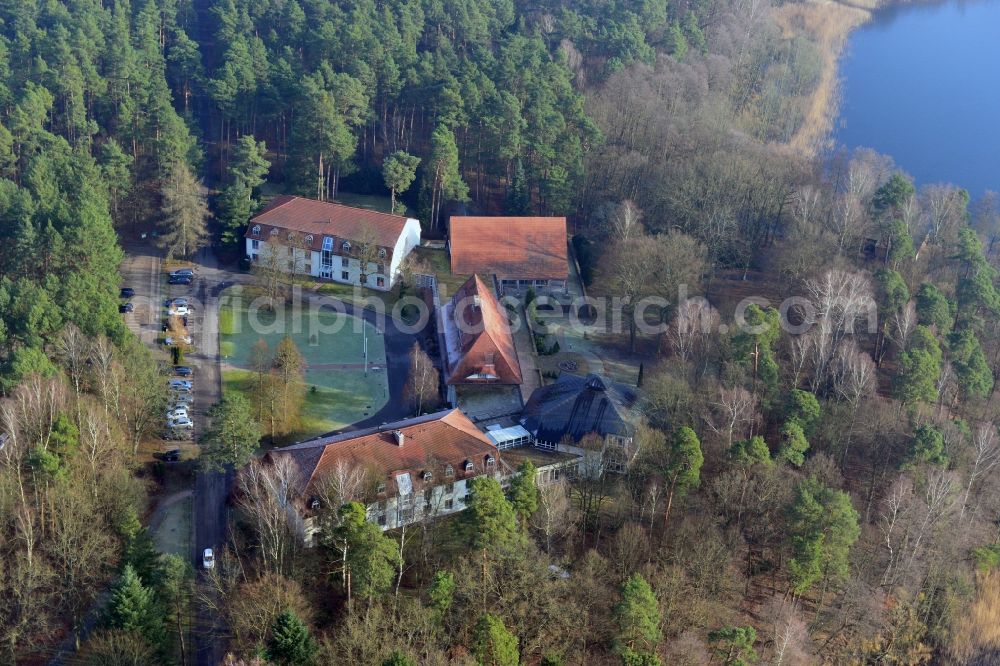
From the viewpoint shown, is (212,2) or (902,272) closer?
(902,272)

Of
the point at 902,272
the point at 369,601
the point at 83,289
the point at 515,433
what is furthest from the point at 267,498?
the point at 902,272

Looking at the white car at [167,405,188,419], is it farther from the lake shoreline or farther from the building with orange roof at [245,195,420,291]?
the lake shoreline

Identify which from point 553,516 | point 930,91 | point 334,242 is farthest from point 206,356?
point 930,91

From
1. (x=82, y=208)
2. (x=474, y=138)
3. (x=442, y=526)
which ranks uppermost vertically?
(x=474, y=138)

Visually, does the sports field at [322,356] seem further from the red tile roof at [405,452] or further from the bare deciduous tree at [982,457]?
the bare deciduous tree at [982,457]

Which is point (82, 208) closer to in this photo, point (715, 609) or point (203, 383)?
point (203, 383)

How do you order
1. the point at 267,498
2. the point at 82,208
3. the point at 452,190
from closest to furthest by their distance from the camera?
1. the point at 267,498
2. the point at 82,208
3. the point at 452,190

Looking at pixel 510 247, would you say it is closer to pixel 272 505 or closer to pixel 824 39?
pixel 272 505

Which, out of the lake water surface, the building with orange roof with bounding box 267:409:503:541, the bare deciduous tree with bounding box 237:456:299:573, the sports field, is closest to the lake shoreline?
the lake water surface
